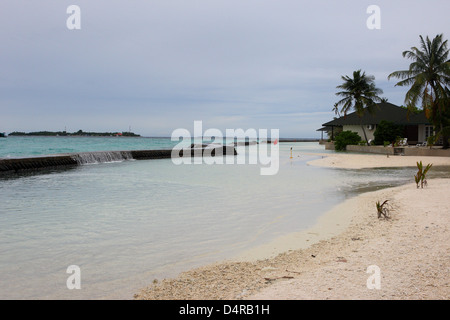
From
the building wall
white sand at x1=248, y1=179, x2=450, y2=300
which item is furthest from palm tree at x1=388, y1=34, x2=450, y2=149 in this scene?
white sand at x1=248, y1=179, x2=450, y2=300

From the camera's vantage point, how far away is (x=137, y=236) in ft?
21.7

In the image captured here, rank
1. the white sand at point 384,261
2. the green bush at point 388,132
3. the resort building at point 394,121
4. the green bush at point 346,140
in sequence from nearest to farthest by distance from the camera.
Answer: the white sand at point 384,261 → the green bush at point 388,132 → the resort building at point 394,121 → the green bush at point 346,140

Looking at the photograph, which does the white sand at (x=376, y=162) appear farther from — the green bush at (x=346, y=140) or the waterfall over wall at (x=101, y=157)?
the waterfall over wall at (x=101, y=157)

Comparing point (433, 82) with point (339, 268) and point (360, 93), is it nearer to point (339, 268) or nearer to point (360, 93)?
point (360, 93)

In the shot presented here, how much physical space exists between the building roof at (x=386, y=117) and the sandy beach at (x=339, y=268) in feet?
116

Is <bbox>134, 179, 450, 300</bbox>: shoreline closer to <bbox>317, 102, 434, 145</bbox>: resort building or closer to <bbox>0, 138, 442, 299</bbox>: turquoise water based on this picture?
<bbox>0, 138, 442, 299</bbox>: turquoise water

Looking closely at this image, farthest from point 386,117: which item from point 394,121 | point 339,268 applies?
point 339,268

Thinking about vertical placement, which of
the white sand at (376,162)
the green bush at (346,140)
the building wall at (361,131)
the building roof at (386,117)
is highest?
the building roof at (386,117)

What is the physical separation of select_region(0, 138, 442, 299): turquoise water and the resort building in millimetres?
27257

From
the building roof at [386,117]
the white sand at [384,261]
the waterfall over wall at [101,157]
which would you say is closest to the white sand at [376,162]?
the building roof at [386,117]

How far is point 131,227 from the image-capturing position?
7309 millimetres

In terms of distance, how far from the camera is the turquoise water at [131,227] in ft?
15.4
